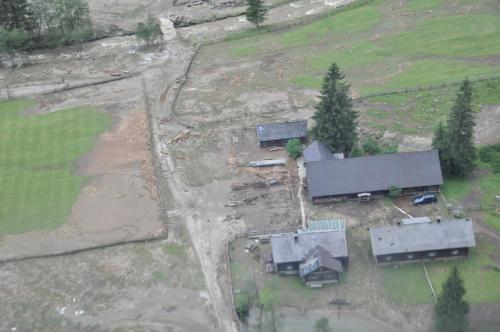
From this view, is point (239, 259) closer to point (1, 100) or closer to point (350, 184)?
point (350, 184)

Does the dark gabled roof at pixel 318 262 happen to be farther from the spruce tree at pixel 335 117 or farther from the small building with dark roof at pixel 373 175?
the spruce tree at pixel 335 117

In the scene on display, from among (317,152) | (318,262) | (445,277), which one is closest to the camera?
(318,262)

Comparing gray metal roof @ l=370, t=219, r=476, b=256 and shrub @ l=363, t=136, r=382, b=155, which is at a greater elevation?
shrub @ l=363, t=136, r=382, b=155

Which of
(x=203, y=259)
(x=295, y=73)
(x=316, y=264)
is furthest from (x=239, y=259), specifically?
(x=295, y=73)

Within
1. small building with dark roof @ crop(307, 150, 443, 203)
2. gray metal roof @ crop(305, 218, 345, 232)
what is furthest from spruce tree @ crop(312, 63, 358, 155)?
gray metal roof @ crop(305, 218, 345, 232)

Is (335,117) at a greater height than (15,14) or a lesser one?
lesser

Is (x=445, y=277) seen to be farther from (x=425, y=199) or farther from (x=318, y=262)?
(x=318, y=262)

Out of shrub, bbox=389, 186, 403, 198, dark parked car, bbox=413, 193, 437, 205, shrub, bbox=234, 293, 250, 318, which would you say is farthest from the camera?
shrub, bbox=389, 186, 403, 198

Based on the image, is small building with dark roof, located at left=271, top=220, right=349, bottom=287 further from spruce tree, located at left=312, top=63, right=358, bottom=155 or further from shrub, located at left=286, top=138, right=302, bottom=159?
shrub, located at left=286, top=138, right=302, bottom=159

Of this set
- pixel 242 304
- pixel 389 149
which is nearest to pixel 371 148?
pixel 389 149
